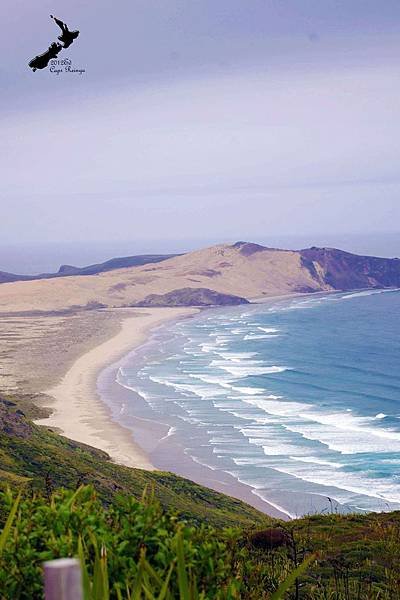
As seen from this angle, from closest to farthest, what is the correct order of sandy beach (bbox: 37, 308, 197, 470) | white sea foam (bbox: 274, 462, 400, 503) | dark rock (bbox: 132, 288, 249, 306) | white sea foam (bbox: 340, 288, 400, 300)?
white sea foam (bbox: 274, 462, 400, 503) < sandy beach (bbox: 37, 308, 197, 470) < dark rock (bbox: 132, 288, 249, 306) < white sea foam (bbox: 340, 288, 400, 300)

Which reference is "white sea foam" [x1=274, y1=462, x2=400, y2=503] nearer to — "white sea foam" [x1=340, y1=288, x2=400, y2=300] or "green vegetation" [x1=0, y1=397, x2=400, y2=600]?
"green vegetation" [x1=0, y1=397, x2=400, y2=600]

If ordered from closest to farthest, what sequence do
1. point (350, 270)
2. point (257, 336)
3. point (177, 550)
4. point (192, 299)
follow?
point (177, 550), point (257, 336), point (192, 299), point (350, 270)

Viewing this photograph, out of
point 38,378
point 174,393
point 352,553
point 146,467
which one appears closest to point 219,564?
point 352,553

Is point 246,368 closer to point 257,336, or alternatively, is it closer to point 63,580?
point 257,336

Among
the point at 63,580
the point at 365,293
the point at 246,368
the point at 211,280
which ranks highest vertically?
the point at 211,280

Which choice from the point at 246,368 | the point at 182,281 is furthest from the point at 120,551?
the point at 182,281

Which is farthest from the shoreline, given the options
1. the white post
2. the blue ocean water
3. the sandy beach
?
the white post
